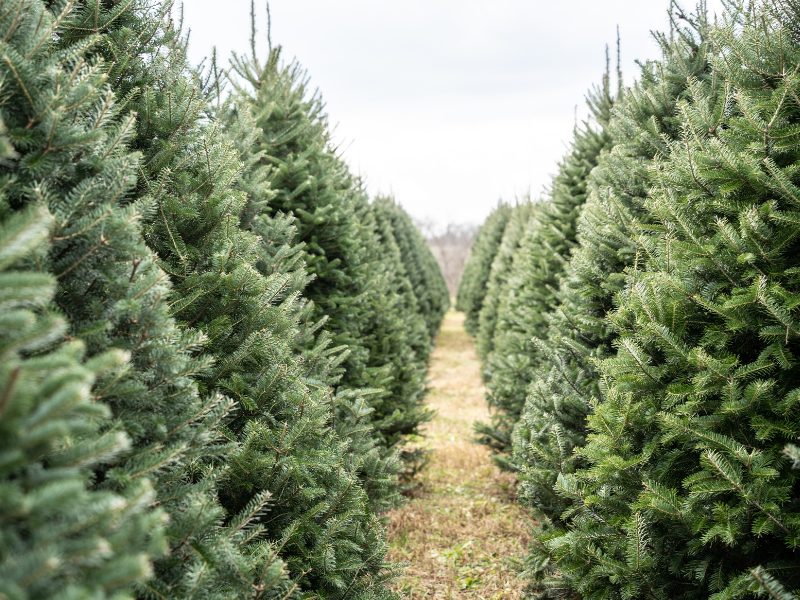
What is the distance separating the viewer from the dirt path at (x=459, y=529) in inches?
174

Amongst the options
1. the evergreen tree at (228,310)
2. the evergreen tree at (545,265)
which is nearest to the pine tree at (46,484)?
the evergreen tree at (228,310)

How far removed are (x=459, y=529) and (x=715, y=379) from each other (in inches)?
167

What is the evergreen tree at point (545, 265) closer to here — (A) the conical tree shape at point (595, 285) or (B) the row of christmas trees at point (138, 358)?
(A) the conical tree shape at point (595, 285)

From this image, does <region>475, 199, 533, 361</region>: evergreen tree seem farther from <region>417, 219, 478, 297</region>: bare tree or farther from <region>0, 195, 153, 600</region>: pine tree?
<region>417, 219, 478, 297</region>: bare tree

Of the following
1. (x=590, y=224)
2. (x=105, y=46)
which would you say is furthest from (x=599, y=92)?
(x=105, y=46)

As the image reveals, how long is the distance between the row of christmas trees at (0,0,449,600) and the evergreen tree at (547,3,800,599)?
1.58 metres

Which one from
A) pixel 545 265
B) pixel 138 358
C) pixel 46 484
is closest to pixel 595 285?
pixel 545 265

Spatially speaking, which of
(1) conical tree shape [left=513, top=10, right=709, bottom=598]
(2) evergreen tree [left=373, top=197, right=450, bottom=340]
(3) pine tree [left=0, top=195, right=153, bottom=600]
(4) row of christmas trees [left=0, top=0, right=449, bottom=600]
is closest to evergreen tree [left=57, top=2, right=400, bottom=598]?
(4) row of christmas trees [left=0, top=0, right=449, bottom=600]

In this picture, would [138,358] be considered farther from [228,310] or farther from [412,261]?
[412,261]

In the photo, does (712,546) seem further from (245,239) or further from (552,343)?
(245,239)

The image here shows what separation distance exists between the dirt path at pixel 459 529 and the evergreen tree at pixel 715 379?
156cm

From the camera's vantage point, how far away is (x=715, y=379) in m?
2.22

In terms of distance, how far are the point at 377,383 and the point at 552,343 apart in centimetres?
214

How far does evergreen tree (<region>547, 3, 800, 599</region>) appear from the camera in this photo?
2041mm
